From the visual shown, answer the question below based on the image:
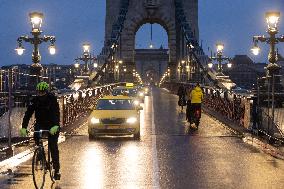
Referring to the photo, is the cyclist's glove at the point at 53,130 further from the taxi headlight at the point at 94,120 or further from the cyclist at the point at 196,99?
the cyclist at the point at 196,99

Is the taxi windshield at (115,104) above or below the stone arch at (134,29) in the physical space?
below

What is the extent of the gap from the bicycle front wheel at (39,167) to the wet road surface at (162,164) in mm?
518

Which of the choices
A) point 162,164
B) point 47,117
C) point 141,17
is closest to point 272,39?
point 162,164

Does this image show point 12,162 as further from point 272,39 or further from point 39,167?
point 272,39

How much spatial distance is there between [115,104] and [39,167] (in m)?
12.6

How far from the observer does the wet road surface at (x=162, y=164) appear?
11.0 metres

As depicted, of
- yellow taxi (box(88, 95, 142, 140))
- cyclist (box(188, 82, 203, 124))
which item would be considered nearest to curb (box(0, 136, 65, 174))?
yellow taxi (box(88, 95, 142, 140))

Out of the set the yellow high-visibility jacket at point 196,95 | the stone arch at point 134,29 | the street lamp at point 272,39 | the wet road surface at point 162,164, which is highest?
the stone arch at point 134,29

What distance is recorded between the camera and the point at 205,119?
29.8m

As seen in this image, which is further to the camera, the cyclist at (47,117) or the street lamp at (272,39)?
the street lamp at (272,39)

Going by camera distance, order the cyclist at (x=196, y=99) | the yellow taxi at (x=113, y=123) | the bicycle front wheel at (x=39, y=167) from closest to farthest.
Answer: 1. the bicycle front wheel at (x=39, y=167)
2. the yellow taxi at (x=113, y=123)
3. the cyclist at (x=196, y=99)

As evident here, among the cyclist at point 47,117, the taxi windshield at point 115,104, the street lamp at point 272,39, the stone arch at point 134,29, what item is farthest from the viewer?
the stone arch at point 134,29

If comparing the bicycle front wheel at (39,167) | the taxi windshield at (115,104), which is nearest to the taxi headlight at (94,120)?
the taxi windshield at (115,104)

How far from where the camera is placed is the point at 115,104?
2245cm
